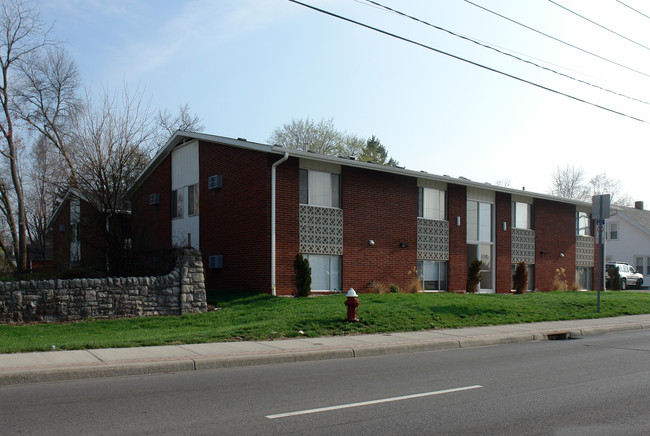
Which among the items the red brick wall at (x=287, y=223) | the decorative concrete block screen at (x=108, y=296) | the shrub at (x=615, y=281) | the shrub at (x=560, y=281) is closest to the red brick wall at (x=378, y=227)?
the red brick wall at (x=287, y=223)

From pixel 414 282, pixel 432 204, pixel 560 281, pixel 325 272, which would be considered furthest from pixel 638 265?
pixel 325 272

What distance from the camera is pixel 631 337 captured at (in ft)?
48.0

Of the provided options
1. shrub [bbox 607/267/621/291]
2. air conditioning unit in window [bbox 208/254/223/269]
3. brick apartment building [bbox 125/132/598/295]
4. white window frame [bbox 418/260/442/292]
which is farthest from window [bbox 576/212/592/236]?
air conditioning unit in window [bbox 208/254/223/269]

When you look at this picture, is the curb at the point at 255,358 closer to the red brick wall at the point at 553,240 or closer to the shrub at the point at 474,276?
the shrub at the point at 474,276

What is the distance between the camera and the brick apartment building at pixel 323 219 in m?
20.2

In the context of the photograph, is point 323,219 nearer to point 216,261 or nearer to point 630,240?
point 216,261

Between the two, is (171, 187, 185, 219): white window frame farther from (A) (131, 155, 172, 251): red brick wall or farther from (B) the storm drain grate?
(B) the storm drain grate

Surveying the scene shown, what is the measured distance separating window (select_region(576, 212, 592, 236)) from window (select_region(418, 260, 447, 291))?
36.6 feet

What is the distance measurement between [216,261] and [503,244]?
13423 mm

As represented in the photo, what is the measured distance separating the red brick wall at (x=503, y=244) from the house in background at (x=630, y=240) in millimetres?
25397

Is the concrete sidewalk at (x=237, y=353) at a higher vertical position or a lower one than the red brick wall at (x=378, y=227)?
lower

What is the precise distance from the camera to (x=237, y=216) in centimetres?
2145

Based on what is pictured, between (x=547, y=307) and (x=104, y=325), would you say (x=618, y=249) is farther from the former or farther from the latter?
(x=104, y=325)

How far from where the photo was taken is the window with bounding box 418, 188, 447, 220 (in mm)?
24391
